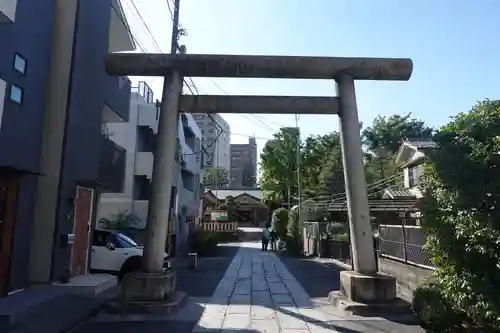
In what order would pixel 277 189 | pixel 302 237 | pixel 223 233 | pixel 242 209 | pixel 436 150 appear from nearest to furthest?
pixel 436 150 → pixel 302 237 → pixel 223 233 → pixel 277 189 → pixel 242 209

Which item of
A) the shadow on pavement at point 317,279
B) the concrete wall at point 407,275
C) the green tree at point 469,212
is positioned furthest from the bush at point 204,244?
the green tree at point 469,212

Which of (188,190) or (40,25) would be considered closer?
(40,25)

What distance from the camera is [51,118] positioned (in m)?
10.5

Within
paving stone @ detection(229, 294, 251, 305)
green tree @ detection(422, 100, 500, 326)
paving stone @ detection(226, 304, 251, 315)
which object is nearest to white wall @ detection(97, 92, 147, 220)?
paving stone @ detection(229, 294, 251, 305)

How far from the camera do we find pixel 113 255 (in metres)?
12.9

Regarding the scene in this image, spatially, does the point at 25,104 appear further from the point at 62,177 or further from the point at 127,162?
the point at 127,162

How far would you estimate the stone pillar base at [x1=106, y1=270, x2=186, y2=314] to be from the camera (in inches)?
297

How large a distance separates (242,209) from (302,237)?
88.5 feet

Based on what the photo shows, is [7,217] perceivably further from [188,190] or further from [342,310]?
[188,190]

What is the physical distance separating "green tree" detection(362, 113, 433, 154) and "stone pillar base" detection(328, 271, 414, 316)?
37.4 metres

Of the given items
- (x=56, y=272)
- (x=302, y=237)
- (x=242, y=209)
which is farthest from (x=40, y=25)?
(x=242, y=209)

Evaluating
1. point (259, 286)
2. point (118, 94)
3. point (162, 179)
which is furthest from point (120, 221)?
point (162, 179)

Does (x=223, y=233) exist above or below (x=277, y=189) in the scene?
below

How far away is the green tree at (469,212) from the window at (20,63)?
8295 millimetres
